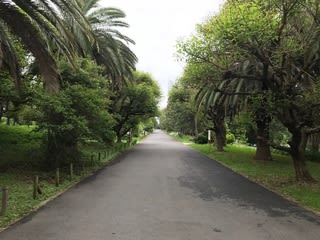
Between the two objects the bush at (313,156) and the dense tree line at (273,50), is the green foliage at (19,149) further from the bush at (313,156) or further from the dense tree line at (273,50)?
the bush at (313,156)

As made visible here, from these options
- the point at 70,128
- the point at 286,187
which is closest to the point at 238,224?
the point at 286,187

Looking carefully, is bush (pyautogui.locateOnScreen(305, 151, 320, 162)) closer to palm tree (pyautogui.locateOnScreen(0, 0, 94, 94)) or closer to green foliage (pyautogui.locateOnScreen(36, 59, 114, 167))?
green foliage (pyautogui.locateOnScreen(36, 59, 114, 167))

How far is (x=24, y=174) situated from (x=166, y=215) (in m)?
8.02

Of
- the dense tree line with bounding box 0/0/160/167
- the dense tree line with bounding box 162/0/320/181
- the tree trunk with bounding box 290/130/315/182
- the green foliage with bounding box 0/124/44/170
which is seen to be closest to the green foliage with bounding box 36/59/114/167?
the dense tree line with bounding box 0/0/160/167

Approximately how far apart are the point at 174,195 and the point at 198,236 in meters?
4.45

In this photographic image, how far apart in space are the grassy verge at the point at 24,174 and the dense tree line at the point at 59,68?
1131 mm

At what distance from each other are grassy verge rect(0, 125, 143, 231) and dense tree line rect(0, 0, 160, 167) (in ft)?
3.71

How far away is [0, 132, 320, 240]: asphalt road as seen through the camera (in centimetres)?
709

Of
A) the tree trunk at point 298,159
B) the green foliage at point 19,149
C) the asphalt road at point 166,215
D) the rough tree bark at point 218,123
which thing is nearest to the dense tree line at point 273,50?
the tree trunk at point 298,159

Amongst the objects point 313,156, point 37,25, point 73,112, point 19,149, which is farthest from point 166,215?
point 313,156

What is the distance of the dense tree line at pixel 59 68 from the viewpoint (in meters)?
10.4

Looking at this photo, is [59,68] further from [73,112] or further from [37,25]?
[37,25]

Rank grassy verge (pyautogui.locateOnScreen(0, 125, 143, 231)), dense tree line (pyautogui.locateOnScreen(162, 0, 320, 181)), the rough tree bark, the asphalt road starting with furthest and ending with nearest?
the rough tree bark < dense tree line (pyautogui.locateOnScreen(162, 0, 320, 181)) < grassy verge (pyautogui.locateOnScreen(0, 125, 143, 231)) < the asphalt road

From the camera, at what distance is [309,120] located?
1457 cm
